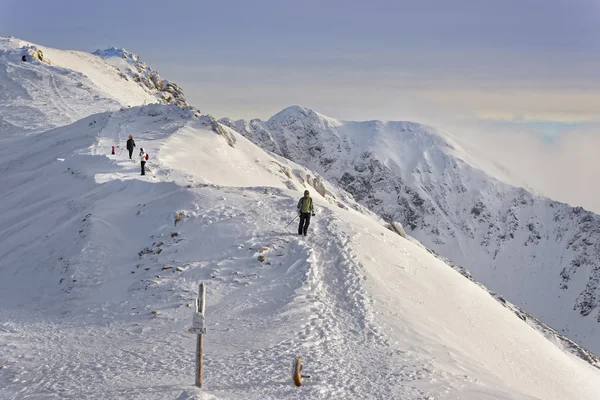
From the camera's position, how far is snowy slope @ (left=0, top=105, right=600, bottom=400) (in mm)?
11656

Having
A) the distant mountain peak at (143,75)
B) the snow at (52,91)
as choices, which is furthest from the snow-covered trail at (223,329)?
the distant mountain peak at (143,75)

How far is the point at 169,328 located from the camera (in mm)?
14133

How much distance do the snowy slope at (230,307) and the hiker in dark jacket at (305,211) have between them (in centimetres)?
46

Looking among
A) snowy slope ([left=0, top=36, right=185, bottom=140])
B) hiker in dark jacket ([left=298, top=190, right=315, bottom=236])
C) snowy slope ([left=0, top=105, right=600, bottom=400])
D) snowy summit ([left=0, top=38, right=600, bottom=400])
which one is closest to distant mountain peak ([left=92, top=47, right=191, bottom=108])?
snowy slope ([left=0, top=36, right=185, bottom=140])

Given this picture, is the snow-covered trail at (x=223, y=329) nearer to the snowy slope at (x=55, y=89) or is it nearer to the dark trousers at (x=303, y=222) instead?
the dark trousers at (x=303, y=222)

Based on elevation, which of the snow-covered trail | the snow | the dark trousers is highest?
the snow

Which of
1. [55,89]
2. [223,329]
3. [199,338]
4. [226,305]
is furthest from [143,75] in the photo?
[199,338]

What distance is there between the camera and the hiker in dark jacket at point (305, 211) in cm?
2020

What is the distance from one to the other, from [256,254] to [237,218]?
322cm

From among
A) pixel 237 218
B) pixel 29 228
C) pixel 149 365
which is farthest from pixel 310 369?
pixel 29 228

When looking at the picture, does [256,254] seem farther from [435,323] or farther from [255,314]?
[435,323]

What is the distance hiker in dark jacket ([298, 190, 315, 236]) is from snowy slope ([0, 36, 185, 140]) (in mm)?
40166

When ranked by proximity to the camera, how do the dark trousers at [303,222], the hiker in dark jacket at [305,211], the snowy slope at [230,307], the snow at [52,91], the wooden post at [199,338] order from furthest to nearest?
the snow at [52,91] < the dark trousers at [303,222] < the hiker in dark jacket at [305,211] < the snowy slope at [230,307] < the wooden post at [199,338]

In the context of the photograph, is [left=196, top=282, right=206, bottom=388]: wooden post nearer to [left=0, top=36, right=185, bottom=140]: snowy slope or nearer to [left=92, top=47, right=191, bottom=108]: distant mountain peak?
[left=0, top=36, right=185, bottom=140]: snowy slope
